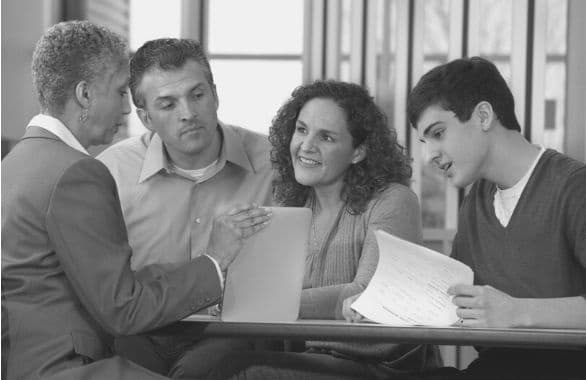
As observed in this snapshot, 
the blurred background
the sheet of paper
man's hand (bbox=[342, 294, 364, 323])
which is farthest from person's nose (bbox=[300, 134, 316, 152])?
the blurred background

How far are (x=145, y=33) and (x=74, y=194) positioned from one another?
298 centimetres

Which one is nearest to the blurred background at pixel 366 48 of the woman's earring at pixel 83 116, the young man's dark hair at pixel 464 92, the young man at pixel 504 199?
the young man at pixel 504 199

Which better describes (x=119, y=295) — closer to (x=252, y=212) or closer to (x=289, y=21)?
(x=252, y=212)

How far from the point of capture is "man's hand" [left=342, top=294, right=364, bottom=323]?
1.96m

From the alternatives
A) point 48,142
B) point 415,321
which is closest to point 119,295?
point 48,142

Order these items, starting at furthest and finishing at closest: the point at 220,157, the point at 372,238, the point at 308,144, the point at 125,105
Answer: the point at 220,157, the point at 308,144, the point at 372,238, the point at 125,105

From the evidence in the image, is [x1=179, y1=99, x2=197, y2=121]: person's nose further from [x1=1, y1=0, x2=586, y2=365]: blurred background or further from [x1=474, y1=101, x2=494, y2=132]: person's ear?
[x1=1, y1=0, x2=586, y2=365]: blurred background

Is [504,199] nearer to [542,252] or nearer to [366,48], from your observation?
[542,252]

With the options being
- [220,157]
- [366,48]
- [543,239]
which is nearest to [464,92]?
[543,239]

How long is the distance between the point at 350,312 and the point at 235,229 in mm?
308

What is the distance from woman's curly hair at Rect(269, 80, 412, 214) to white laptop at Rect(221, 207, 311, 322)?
53cm

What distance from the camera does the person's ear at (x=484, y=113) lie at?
208 centimetres

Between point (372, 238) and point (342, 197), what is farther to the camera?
point (342, 197)

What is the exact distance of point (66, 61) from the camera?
6.22ft
